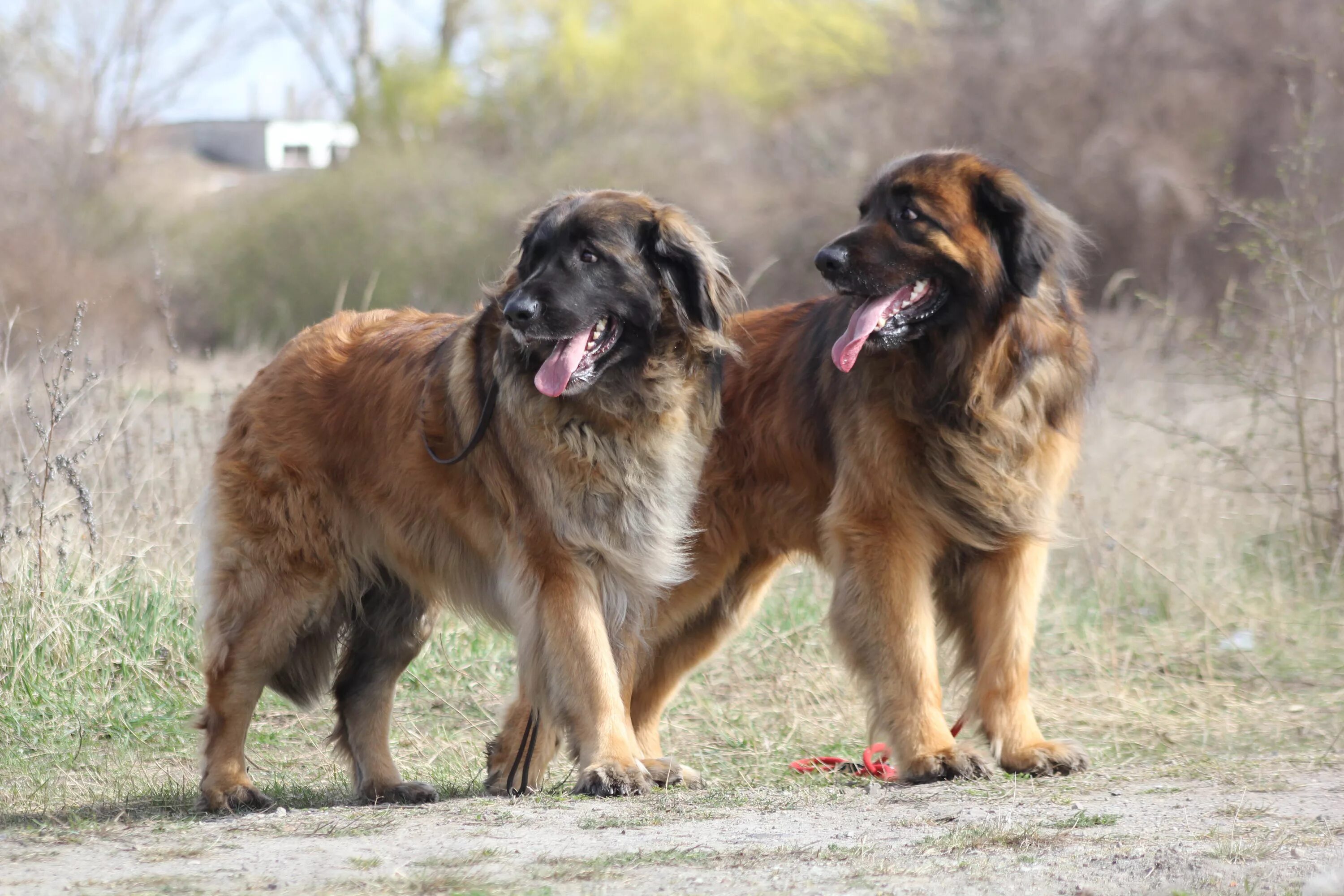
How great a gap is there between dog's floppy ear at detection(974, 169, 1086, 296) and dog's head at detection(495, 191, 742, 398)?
92 centimetres

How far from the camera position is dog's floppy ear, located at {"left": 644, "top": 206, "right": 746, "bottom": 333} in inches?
178

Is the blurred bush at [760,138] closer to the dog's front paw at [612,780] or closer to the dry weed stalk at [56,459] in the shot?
the dry weed stalk at [56,459]

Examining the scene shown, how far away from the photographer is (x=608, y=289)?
441cm


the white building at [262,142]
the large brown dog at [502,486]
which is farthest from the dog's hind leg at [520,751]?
the white building at [262,142]

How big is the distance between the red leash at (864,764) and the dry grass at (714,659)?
109 millimetres

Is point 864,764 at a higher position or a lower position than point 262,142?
lower

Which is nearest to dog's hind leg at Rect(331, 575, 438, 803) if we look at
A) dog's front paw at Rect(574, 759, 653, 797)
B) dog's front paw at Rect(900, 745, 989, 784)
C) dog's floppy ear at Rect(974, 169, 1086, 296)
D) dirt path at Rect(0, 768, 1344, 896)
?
dirt path at Rect(0, 768, 1344, 896)

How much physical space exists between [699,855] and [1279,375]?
5.68m

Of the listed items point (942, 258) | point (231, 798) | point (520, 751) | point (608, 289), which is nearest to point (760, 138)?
Result: point (942, 258)

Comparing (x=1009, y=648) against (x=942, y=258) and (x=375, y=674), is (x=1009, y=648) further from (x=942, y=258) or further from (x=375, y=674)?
(x=375, y=674)

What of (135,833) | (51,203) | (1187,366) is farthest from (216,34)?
(135,833)

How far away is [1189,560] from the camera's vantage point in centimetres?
771

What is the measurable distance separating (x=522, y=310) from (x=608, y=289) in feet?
1.17

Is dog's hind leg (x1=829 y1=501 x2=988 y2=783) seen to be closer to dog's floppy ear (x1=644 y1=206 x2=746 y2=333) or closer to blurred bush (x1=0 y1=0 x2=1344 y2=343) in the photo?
dog's floppy ear (x1=644 y1=206 x2=746 y2=333)
